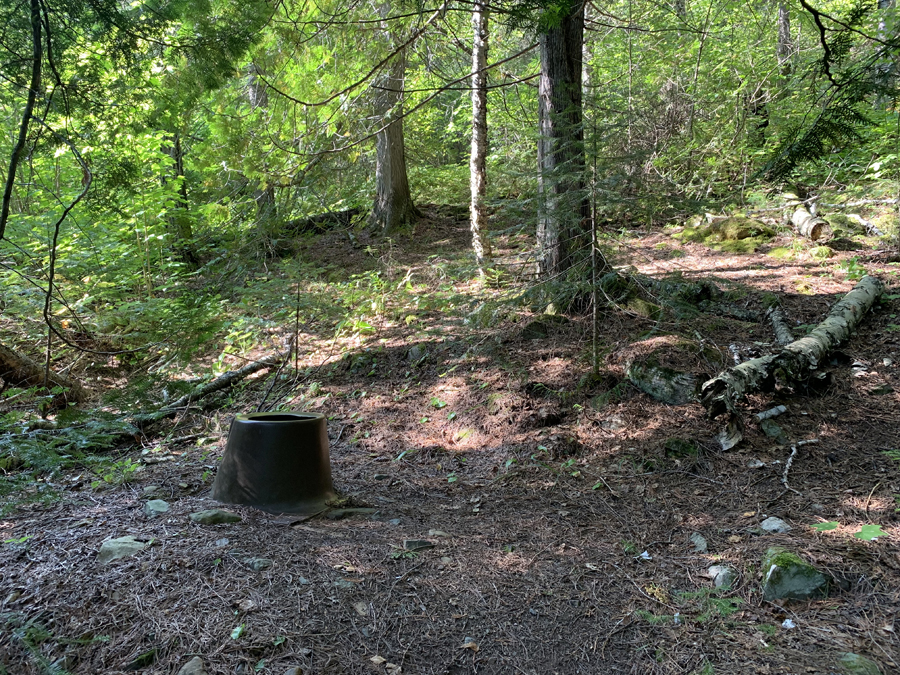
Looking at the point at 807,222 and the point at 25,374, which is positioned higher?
the point at 807,222

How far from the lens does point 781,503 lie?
356cm

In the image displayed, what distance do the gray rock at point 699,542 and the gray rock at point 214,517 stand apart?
2825mm

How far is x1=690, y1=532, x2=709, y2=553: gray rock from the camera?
10.5ft

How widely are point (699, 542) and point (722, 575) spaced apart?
40 cm

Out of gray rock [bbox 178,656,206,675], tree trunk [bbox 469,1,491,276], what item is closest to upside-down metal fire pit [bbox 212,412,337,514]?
gray rock [bbox 178,656,206,675]

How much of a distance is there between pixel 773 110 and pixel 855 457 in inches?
335

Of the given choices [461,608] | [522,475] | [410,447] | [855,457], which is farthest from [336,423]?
[855,457]

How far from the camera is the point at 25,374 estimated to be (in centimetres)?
648

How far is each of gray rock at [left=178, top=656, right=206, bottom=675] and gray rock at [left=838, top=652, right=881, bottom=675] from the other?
8.29ft

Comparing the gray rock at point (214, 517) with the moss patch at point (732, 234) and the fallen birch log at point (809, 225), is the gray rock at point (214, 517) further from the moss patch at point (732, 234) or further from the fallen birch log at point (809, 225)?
the fallen birch log at point (809, 225)

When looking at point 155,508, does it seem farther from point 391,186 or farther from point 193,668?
point 391,186

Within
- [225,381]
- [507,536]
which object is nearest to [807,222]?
[507,536]

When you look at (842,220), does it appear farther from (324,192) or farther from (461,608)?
(461,608)

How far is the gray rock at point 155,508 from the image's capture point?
348cm
